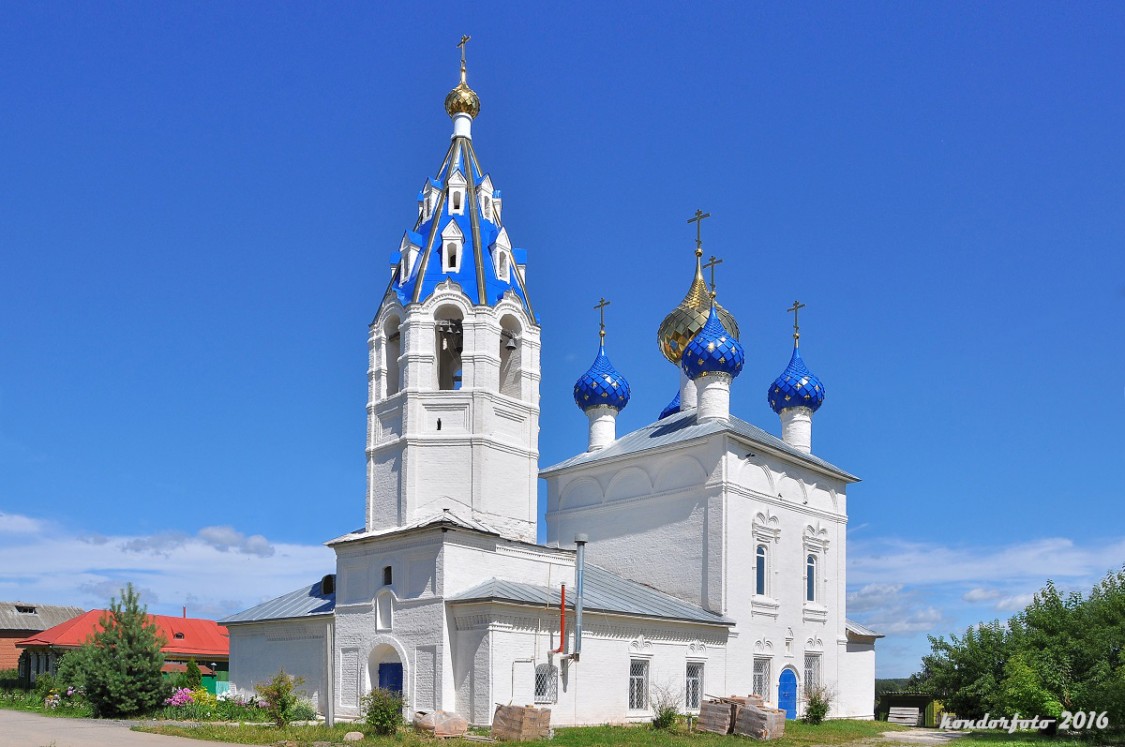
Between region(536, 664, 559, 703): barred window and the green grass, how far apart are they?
0.64 meters

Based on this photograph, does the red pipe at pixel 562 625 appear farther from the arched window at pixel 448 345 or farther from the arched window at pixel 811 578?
the arched window at pixel 811 578

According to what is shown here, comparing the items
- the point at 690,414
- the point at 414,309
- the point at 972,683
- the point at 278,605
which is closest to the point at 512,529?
the point at 414,309

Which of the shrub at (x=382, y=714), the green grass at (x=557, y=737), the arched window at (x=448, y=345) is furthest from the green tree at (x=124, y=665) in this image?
the arched window at (x=448, y=345)

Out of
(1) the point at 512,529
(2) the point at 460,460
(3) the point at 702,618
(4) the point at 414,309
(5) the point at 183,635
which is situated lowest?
(5) the point at 183,635

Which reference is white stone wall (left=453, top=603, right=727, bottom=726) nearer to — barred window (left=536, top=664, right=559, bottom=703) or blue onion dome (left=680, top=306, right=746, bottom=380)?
barred window (left=536, top=664, right=559, bottom=703)

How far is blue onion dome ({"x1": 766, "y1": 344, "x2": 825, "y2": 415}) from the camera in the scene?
92.5 ft

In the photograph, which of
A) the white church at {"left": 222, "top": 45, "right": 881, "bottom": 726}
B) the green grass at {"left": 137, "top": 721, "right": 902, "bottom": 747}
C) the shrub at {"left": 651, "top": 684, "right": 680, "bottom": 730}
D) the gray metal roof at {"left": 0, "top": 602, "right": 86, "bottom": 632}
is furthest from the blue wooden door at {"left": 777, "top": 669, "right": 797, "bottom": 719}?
the gray metal roof at {"left": 0, "top": 602, "right": 86, "bottom": 632}

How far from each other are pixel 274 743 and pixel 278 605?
8020mm

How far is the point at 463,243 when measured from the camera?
2145 cm

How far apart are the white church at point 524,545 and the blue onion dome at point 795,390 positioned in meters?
2.16

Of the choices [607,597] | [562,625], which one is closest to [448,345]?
[607,597]

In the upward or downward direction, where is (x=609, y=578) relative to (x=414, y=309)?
downward

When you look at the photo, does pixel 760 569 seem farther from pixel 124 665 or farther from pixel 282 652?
pixel 124 665

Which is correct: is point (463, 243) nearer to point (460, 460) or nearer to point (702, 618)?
point (460, 460)
